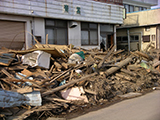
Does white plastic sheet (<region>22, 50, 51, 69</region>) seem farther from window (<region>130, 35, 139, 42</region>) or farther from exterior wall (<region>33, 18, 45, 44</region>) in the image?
window (<region>130, 35, 139, 42</region>)

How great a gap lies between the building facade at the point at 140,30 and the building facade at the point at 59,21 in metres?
5.66

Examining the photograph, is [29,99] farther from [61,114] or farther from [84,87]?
[84,87]

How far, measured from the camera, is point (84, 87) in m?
7.46

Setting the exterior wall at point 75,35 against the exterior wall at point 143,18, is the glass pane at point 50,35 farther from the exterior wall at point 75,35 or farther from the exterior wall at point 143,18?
the exterior wall at point 143,18

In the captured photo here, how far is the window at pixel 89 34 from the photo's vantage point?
603 inches

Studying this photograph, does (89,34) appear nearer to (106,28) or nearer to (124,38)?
(106,28)

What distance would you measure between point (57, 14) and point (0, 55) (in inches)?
262

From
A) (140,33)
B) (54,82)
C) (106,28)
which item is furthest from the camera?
(140,33)

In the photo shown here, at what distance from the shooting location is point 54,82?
7.15 meters

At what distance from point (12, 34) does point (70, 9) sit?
506cm

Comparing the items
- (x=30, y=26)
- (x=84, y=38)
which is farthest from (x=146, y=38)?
(x=30, y=26)

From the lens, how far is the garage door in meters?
10.9

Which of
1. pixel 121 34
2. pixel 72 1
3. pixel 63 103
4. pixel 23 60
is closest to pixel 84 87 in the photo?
pixel 63 103

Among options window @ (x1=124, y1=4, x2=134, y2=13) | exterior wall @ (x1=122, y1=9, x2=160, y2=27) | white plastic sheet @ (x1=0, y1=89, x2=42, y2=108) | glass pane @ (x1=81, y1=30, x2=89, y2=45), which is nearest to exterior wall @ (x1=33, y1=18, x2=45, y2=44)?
glass pane @ (x1=81, y1=30, x2=89, y2=45)
